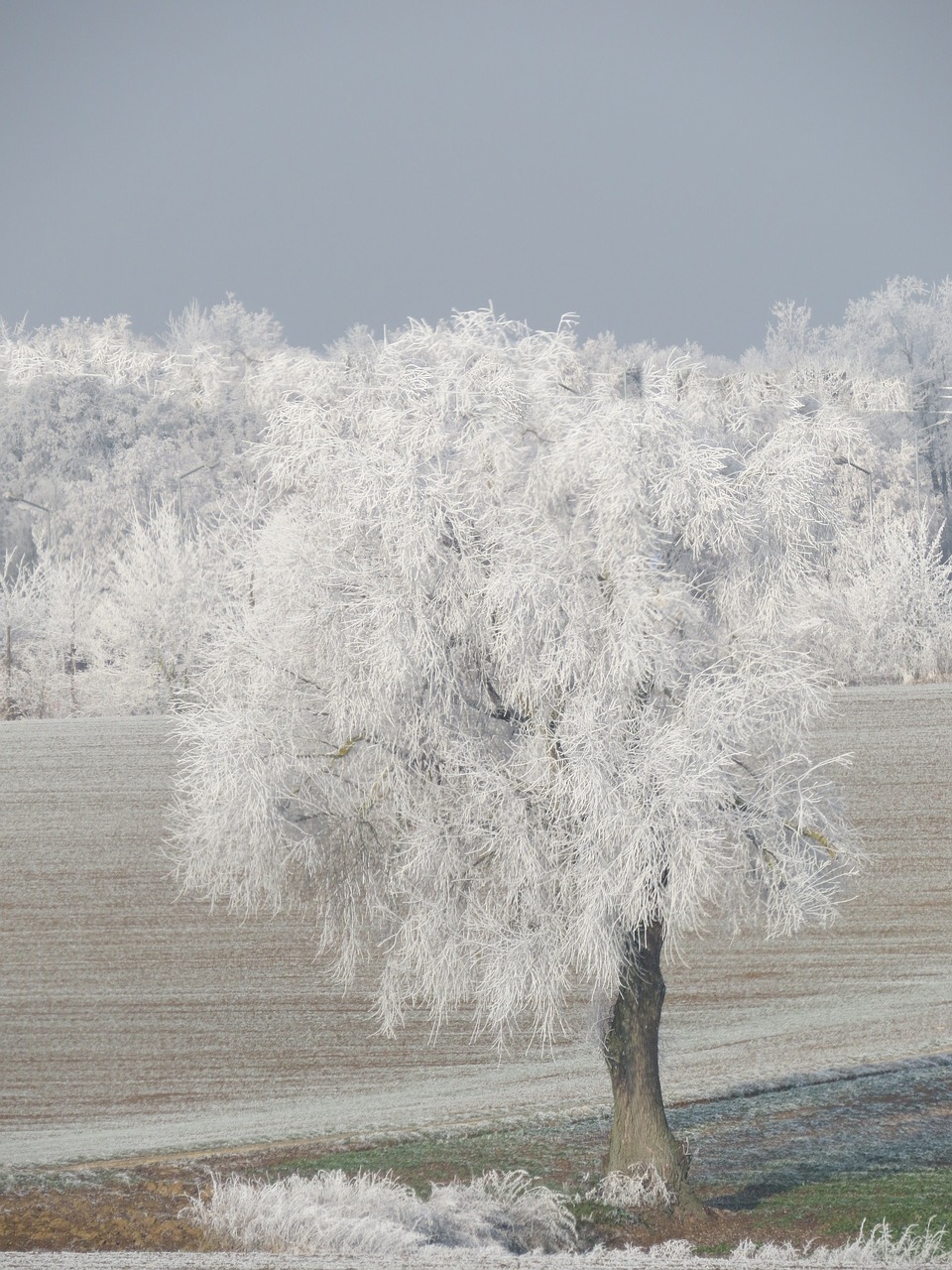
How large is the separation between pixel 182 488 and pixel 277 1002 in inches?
1404

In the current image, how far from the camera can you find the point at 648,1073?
→ 1107 cm

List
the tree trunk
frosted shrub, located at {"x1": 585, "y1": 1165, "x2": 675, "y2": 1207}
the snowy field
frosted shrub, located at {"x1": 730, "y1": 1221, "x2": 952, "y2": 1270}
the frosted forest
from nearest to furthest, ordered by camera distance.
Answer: frosted shrub, located at {"x1": 730, "y1": 1221, "x2": 952, "y2": 1270} → frosted shrub, located at {"x1": 585, "y1": 1165, "x2": 675, "y2": 1207} → the tree trunk → the snowy field → the frosted forest

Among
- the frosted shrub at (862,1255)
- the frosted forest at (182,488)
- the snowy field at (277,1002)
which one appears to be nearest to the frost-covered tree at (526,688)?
the frosted shrub at (862,1255)

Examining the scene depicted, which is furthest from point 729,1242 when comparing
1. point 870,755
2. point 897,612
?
point 897,612

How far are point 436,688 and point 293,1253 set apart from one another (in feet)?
13.7

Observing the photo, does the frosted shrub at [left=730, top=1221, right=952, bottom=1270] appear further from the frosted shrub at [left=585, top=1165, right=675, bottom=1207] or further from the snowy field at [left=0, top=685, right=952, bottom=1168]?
the snowy field at [left=0, top=685, right=952, bottom=1168]

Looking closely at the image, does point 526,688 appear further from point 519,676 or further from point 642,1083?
point 642,1083

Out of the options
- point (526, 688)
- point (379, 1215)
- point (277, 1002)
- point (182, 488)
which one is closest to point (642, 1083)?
point (379, 1215)

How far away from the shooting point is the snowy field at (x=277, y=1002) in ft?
50.7

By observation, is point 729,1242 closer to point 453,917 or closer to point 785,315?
point 453,917

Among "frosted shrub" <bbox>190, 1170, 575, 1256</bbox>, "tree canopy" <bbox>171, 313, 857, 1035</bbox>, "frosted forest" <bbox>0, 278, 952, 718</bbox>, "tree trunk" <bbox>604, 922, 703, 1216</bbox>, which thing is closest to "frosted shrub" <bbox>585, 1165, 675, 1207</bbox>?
"tree trunk" <bbox>604, 922, 703, 1216</bbox>

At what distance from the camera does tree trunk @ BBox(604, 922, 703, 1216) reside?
10898mm

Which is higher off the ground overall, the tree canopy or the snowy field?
the tree canopy

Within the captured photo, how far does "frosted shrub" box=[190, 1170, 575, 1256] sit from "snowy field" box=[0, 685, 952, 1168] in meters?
3.58
